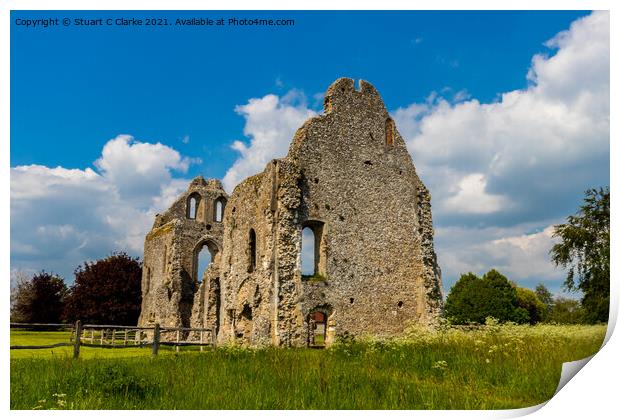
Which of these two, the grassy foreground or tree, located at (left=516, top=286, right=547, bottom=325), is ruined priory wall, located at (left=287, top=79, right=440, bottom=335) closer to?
the grassy foreground

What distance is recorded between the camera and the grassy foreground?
305 inches


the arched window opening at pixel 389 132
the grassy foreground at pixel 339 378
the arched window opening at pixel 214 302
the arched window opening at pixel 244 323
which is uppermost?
the arched window opening at pixel 389 132

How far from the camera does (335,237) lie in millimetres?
17219

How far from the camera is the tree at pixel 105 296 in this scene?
34781 mm

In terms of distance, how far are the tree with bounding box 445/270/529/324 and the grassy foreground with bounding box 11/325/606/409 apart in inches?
996

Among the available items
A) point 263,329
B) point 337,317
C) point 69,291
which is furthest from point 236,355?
point 69,291

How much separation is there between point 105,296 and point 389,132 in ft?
78.2

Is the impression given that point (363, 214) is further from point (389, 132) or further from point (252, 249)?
point (252, 249)

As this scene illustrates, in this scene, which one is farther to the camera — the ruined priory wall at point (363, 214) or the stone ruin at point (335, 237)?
the ruined priory wall at point (363, 214)

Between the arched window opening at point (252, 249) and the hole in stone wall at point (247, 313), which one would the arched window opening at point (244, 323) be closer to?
the hole in stone wall at point (247, 313)

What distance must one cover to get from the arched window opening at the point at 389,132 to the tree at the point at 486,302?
1959cm

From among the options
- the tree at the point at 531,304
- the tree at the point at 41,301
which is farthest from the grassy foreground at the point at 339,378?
the tree at the point at 531,304

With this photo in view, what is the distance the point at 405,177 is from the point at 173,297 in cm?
1420

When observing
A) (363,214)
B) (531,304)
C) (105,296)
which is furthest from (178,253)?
(531,304)
